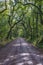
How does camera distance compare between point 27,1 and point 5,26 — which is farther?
point 5,26

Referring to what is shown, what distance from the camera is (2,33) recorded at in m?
52.7

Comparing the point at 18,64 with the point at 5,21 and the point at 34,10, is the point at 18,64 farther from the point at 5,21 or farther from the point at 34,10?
the point at 5,21

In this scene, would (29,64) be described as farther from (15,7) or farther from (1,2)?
(15,7)

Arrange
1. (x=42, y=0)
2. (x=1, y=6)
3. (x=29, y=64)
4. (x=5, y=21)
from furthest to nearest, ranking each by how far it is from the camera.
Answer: (x=5, y=21), (x=1, y=6), (x=42, y=0), (x=29, y=64)

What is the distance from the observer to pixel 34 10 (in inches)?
1797

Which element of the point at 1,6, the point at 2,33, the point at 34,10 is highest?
the point at 1,6

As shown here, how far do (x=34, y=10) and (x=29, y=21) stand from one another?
1514cm

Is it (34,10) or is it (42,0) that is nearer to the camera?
(42,0)

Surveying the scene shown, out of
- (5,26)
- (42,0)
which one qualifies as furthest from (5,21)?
(42,0)

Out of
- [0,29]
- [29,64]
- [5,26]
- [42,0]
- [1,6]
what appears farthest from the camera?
[5,26]

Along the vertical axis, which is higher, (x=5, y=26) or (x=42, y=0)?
(x=42, y=0)

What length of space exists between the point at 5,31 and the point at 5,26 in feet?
7.00

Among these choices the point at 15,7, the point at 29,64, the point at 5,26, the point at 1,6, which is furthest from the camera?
the point at 5,26

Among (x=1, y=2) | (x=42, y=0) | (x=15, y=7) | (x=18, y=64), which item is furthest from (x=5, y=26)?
(x=18, y=64)
